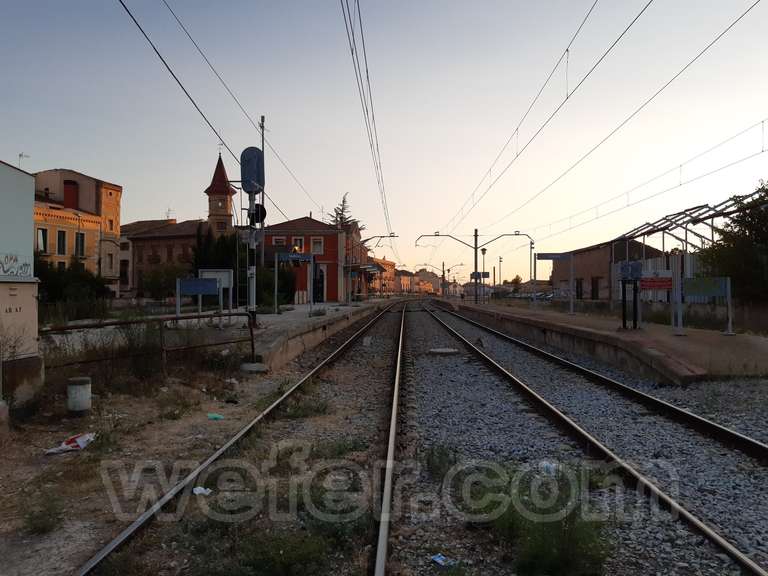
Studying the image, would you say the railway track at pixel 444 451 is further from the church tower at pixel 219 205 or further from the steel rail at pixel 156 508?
the church tower at pixel 219 205

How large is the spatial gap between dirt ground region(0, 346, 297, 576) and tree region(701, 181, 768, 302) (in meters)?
20.4

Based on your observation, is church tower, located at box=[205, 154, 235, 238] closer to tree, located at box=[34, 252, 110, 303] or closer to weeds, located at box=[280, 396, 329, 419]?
tree, located at box=[34, 252, 110, 303]

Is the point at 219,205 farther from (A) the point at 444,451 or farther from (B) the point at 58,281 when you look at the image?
(A) the point at 444,451

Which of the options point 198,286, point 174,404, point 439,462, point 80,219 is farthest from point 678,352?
point 80,219

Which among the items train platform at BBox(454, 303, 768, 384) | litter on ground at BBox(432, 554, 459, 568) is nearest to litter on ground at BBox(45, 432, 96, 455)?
litter on ground at BBox(432, 554, 459, 568)

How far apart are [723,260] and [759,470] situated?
21.4 metres

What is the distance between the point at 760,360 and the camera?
12961 millimetres

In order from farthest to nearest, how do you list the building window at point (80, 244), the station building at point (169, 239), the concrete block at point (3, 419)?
the station building at point (169, 239), the building window at point (80, 244), the concrete block at point (3, 419)

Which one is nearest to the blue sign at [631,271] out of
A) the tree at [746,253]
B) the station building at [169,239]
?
the tree at [746,253]

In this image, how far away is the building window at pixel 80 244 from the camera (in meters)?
57.4

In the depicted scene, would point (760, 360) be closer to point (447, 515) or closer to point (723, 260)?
point (447, 515)

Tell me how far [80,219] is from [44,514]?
2322 inches

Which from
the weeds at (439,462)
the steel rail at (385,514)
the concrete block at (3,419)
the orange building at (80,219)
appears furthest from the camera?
the orange building at (80,219)

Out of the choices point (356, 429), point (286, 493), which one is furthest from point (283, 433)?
point (286, 493)
